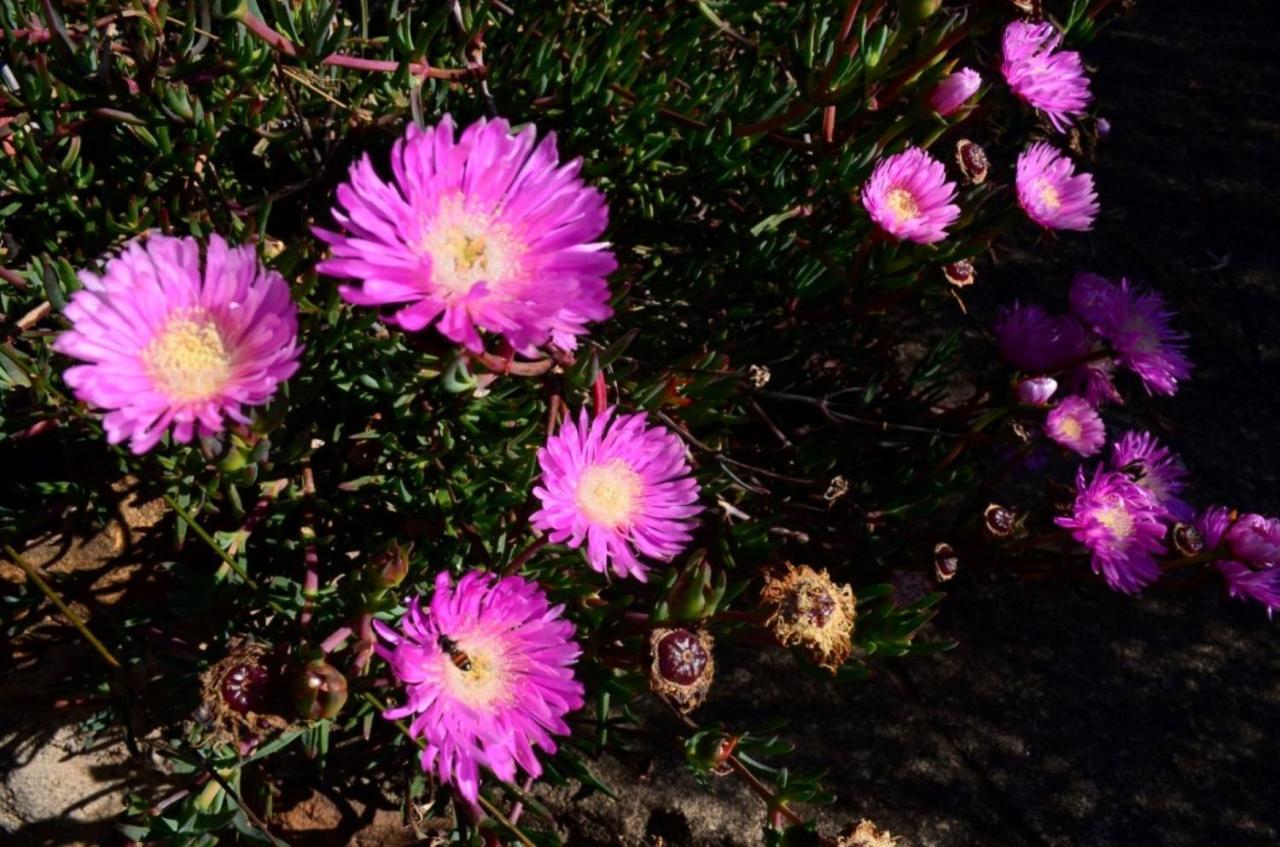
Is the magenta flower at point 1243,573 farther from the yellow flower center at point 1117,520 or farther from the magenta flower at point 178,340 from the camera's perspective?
the magenta flower at point 178,340

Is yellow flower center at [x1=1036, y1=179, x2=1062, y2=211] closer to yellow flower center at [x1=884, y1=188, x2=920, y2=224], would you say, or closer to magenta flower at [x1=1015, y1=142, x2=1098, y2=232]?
magenta flower at [x1=1015, y1=142, x2=1098, y2=232]

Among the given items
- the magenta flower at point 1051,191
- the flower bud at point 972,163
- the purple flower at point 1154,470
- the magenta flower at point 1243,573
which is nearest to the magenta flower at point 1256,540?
the magenta flower at point 1243,573

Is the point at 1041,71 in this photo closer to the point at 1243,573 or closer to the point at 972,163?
the point at 972,163

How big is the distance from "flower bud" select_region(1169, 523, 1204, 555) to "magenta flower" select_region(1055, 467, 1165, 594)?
0.02 meters

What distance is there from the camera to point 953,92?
1391 millimetres

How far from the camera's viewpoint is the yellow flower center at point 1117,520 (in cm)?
153

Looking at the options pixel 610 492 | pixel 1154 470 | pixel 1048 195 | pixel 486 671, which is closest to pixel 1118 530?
pixel 1154 470

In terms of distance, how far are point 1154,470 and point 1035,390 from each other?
41cm

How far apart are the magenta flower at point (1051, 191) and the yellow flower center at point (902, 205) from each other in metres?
0.23

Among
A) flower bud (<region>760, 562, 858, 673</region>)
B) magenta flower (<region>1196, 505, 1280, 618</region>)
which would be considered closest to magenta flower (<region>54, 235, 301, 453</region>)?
flower bud (<region>760, 562, 858, 673</region>)

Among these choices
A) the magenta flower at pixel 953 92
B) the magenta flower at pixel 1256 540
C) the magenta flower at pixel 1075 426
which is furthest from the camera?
the magenta flower at pixel 1075 426

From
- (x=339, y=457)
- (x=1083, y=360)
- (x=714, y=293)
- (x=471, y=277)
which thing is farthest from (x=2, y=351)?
(x=1083, y=360)

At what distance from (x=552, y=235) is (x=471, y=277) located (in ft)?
0.32

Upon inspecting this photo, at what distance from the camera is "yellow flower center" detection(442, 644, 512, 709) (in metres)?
1.14
